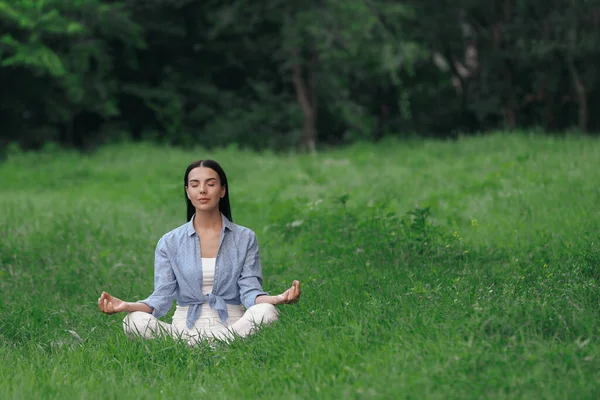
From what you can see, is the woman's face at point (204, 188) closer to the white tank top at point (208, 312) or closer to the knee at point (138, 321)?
the white tank top at point (208, 312)

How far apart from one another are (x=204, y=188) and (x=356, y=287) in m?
1.58


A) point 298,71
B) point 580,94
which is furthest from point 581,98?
point 298,71

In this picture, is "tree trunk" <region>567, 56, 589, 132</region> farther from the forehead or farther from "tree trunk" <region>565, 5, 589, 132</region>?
the forehead

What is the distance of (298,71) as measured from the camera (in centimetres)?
2225

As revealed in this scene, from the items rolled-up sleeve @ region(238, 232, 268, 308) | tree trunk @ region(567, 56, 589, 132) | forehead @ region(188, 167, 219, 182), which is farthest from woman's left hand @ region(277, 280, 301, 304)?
tree trunk @ region(567, 56, 589, 132)

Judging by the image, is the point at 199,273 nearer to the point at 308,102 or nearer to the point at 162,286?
the point at 162,286

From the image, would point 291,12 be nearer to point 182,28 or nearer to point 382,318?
point 182,28

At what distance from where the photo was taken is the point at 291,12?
70.1 feet

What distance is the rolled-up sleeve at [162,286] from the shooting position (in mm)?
5086

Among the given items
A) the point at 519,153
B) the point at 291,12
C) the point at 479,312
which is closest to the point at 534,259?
the point at 479,312

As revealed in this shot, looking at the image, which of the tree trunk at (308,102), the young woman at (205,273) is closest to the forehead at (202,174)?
the young woman at (205,273)

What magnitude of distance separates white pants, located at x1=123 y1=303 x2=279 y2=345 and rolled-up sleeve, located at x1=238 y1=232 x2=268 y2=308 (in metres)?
0.11

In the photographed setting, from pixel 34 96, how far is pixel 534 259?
17.6 metres

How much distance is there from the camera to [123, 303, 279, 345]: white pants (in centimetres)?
491
